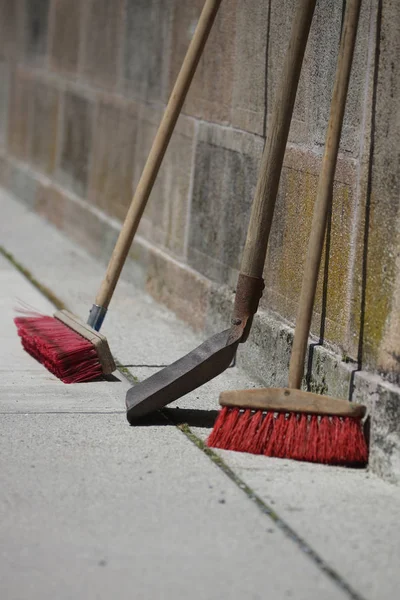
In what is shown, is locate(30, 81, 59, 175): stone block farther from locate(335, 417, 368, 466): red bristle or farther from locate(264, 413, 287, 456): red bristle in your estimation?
locate(335, 417, 368, 466): red bristle

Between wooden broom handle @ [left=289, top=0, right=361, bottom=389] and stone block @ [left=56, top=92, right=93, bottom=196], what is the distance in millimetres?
3733

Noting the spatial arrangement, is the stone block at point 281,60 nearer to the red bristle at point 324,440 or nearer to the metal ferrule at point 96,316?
the metal ferrule at point 96,316

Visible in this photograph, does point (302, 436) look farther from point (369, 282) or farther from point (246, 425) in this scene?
point (369, 282)

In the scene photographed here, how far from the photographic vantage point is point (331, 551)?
8.34 feet

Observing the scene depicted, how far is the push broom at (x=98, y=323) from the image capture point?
388cm

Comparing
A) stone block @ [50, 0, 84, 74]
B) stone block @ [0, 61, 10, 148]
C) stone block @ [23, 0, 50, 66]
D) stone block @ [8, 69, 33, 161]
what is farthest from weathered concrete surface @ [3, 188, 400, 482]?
stone block @ [0, 61, 10, 148]

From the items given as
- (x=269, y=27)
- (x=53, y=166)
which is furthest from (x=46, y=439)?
(x=53, y=166)

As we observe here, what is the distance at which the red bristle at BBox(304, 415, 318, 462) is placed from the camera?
3.09 meters

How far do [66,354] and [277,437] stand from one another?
0.97 meters

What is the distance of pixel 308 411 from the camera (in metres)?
3.08

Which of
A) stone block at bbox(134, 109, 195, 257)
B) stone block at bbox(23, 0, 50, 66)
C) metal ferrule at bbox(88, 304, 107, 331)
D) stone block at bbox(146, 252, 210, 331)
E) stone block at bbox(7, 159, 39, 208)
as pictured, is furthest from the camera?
stone block at bbox(7, 159, 39, 208)

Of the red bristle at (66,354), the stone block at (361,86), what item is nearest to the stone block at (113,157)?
the red bristle at (66,354)

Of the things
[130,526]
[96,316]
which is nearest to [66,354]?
[96,316]

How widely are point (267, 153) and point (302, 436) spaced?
2.73ft
